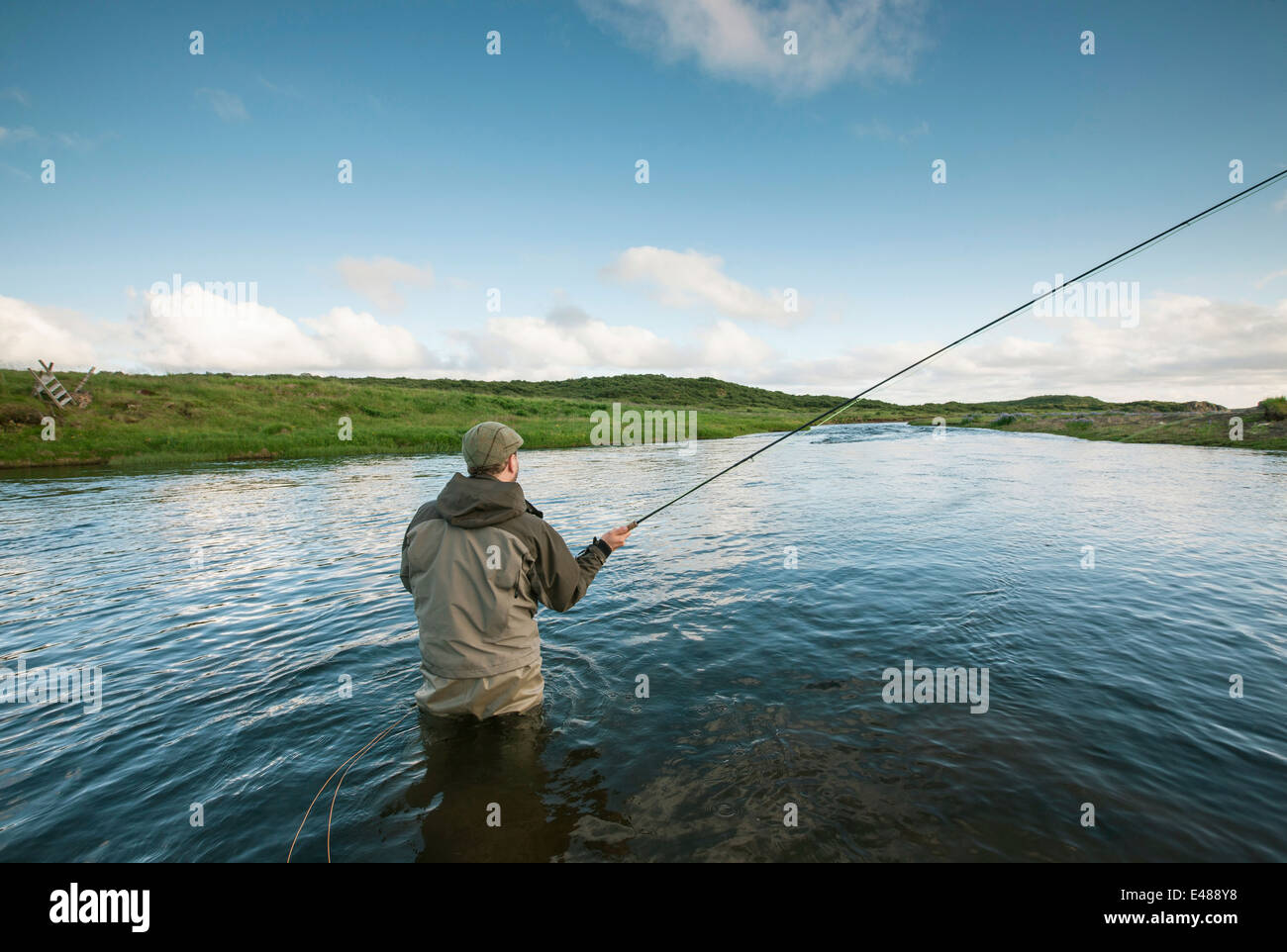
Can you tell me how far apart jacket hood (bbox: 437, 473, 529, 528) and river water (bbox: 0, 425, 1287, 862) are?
2.47 metres

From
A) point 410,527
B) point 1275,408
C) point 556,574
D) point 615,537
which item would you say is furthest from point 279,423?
point 1275,408

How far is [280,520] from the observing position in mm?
19203

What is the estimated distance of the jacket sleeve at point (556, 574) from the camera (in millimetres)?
5344

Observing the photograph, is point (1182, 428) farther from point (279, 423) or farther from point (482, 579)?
point (279, 423)

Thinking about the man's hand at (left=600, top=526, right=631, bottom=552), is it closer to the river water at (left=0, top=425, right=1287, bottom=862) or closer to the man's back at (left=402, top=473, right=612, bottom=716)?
the man's back at (left=402, top=473, right=612, bottom=716)

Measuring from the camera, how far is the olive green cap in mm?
5273

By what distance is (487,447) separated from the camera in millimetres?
5297

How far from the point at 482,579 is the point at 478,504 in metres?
0.73

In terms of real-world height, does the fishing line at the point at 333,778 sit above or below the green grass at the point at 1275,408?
below

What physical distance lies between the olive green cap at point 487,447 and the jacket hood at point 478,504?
0.67 feet

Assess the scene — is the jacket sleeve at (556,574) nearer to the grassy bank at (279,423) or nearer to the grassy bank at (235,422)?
the grassy bank at (235,422)

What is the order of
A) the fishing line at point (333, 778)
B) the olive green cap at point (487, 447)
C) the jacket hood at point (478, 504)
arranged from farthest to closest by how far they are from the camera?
the olive green cap at point (487, 447) → the jacket hood at point (478, 504) → the fishing line at point (333, 778)

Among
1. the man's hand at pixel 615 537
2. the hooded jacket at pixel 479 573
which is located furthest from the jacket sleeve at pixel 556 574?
the man's hand at pixel 615 537
